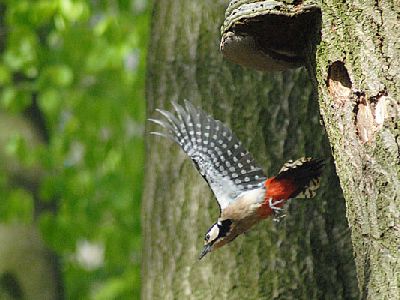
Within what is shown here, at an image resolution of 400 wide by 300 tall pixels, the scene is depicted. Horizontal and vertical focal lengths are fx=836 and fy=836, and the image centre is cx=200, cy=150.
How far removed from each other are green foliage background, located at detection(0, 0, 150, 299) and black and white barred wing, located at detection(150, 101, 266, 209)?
2829mm

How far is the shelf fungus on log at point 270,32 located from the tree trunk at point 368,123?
8 cm

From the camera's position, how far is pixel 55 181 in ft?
21.1

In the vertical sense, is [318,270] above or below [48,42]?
below

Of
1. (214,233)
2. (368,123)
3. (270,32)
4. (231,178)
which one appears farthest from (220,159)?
(368,123)

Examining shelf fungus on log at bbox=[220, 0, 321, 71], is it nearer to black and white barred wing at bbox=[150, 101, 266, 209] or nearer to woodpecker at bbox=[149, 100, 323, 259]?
woodpecker at bbox=[149, 100, 323, 259]

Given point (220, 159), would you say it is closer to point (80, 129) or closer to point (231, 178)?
point (231, 178)

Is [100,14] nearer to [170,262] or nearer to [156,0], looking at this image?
[156,0]

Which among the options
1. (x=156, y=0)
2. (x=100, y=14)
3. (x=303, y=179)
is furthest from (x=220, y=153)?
(x=100, y=14)

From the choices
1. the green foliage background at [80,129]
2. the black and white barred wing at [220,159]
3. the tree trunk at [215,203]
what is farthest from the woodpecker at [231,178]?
the green foliage background at [80,129]

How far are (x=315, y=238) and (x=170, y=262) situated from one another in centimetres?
61

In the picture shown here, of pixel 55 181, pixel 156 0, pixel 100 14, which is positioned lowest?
pixel 55 181

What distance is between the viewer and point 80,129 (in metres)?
7.25

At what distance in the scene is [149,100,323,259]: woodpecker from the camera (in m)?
2.59

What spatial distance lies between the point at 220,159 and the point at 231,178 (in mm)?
77
